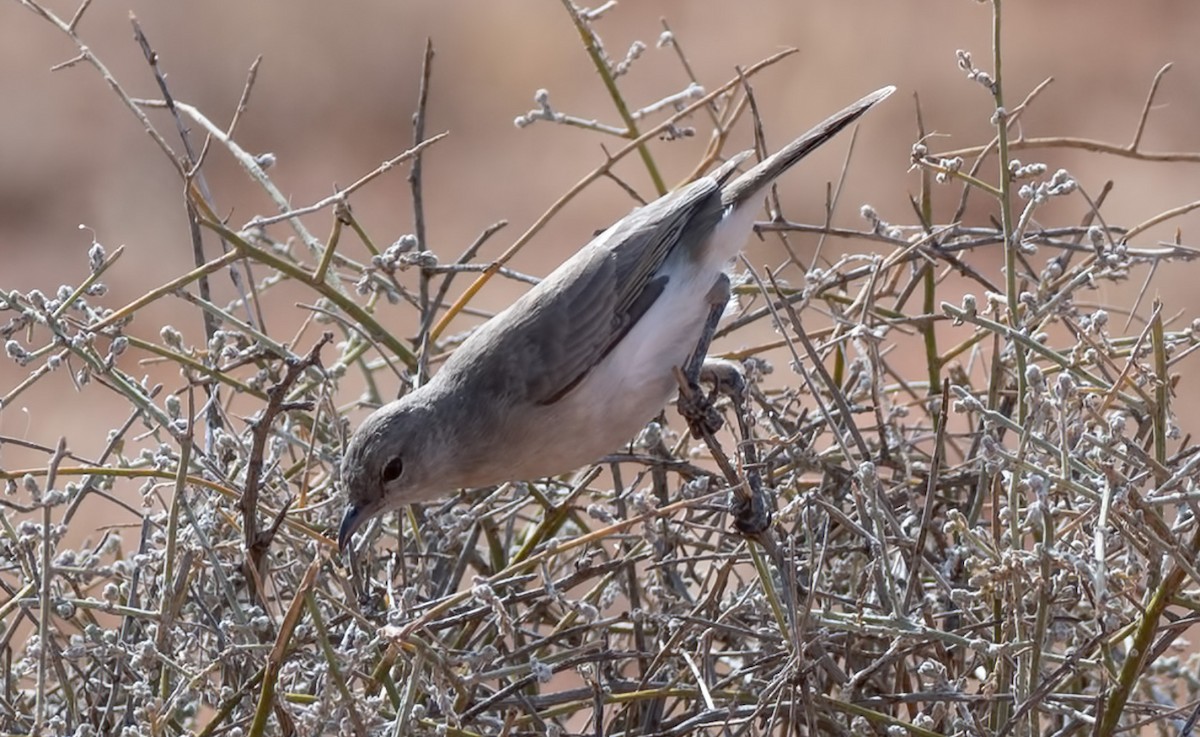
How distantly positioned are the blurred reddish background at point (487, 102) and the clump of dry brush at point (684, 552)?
8.88m

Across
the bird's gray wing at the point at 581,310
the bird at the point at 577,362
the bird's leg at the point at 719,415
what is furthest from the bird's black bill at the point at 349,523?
the bird's leg at the point at 719,415

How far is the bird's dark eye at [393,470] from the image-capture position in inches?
125

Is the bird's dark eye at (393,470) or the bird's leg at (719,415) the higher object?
the bird's dark eye at (393,470)

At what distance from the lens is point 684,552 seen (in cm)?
340

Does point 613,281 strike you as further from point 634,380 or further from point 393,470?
point 393,470

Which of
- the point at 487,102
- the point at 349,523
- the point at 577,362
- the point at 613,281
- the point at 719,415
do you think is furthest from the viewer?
the point at 487,102

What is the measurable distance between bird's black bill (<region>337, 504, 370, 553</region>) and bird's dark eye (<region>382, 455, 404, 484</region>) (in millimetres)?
140

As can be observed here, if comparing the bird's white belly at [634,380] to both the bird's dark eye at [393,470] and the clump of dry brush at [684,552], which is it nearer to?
the clump of dry brush at [684,552]

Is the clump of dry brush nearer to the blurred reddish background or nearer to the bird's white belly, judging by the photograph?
the bird's white belly

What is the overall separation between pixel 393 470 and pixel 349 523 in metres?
0.25

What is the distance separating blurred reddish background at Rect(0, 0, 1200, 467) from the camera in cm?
1315

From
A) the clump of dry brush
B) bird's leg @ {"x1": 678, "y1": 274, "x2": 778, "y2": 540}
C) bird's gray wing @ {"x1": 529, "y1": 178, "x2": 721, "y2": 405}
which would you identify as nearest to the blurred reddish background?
bird's gray wing @ {"x1": 529, "y1": 178, "x2": 721, "y2": 405}

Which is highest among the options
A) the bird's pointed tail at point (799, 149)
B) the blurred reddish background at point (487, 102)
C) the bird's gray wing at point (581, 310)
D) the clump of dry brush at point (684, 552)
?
the blurred reddish background at point (487, 102)

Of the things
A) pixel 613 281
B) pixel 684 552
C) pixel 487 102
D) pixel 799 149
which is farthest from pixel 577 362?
pixel 487 102
